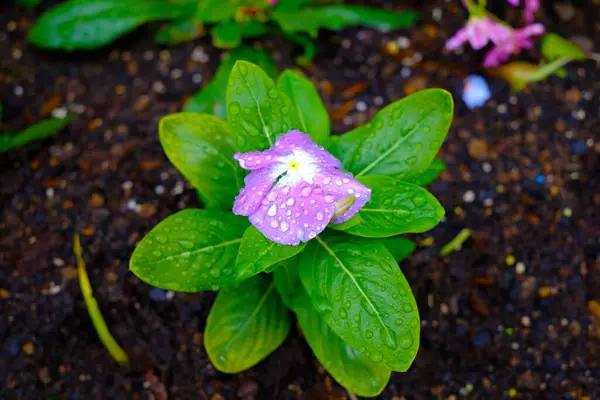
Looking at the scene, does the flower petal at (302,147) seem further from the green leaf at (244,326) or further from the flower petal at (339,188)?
the green leaf at (244,326)

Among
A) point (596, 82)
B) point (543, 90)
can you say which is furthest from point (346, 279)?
point (596, 82)

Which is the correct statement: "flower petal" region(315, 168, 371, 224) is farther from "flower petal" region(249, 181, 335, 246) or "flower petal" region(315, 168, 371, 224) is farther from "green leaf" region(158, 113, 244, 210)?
"green leaf" region(158, 113, 244, 210)

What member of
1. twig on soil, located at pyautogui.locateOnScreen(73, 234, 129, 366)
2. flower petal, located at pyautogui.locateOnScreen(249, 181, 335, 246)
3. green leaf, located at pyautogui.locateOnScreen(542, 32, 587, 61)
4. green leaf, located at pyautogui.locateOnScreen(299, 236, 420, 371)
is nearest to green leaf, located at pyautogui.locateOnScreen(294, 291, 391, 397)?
green leaf, located at pyautogui.locateOnScreen(299, 236, 420, 371)

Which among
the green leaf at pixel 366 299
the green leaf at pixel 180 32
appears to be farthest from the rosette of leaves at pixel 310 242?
the green leaf at pixel 180 32

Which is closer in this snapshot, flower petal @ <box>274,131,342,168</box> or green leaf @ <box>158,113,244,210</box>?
flower petal @ <box>274,131,342,168</box>

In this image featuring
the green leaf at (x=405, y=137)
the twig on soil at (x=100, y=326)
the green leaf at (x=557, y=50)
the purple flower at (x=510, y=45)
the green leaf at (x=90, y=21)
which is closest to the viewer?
the green leaf at (x=405, y=137)
